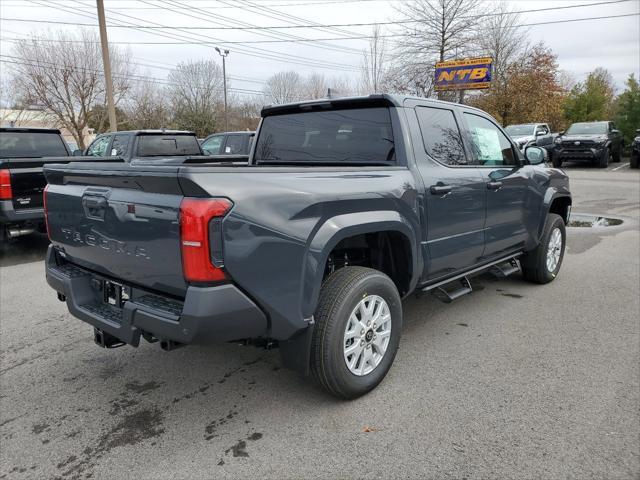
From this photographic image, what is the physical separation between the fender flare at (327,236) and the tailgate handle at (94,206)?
3.88ft

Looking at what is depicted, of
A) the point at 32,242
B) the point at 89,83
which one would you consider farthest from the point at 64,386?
the point at 89,83

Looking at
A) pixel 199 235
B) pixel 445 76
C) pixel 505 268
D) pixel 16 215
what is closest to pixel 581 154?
pixel 445 76

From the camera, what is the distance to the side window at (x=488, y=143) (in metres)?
4.28

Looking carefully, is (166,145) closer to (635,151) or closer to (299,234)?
(299,234)

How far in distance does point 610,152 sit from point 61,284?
25362 millimetres

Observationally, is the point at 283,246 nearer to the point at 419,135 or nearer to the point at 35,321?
the point at 419,135

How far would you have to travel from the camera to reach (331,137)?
3.69m

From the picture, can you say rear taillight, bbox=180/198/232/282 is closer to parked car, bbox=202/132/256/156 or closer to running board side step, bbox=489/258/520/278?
running board side step, bbox=489/258/520/278

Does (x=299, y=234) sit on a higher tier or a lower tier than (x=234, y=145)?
lower

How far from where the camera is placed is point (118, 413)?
292 centimetres

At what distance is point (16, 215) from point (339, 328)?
5.86 m

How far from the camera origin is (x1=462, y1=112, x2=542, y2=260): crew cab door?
423 centimetres

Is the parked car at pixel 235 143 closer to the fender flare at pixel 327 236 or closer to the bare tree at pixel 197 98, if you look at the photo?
the fender flare at pixel 327 236

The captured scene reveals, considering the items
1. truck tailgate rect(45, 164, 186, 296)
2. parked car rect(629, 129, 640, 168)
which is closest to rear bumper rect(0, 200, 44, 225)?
truck tailgate rect(45, 164, 186, 296)
